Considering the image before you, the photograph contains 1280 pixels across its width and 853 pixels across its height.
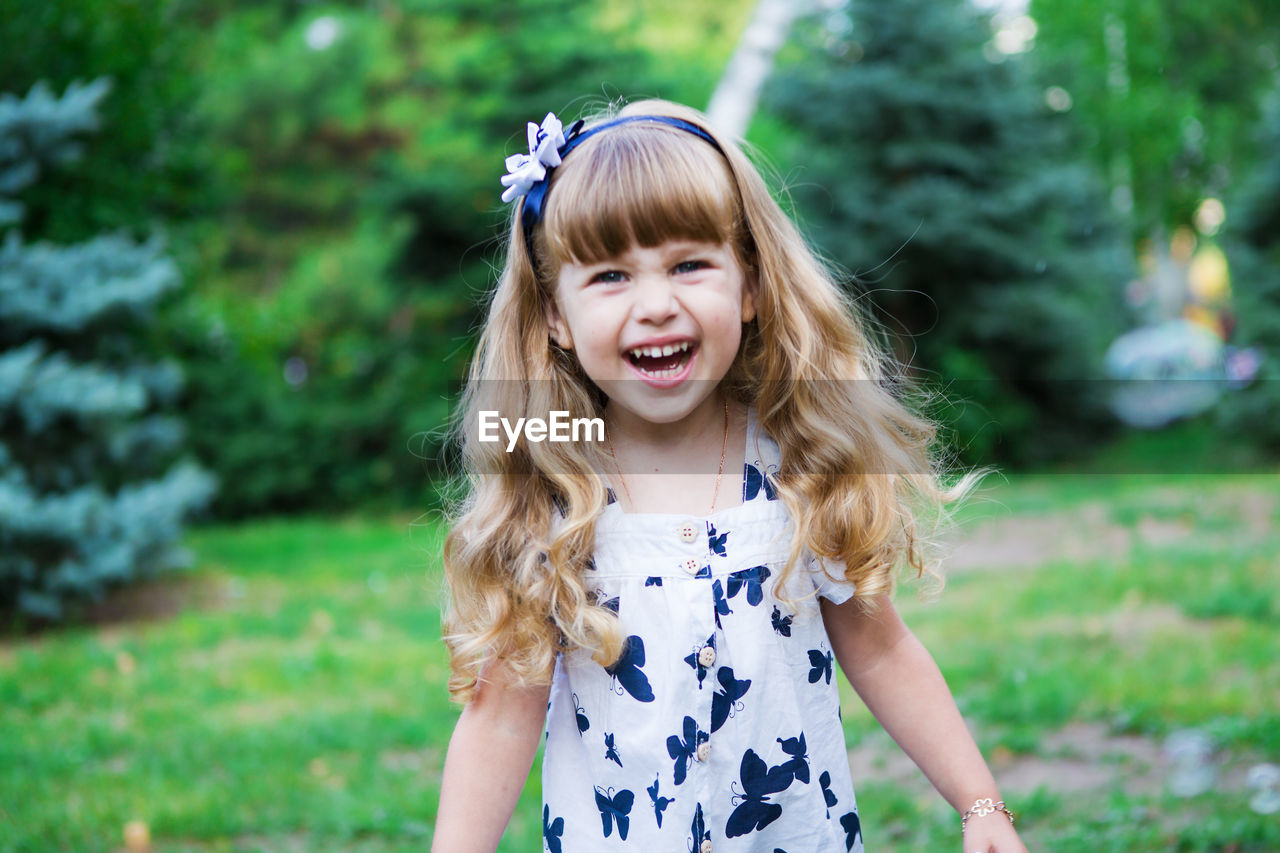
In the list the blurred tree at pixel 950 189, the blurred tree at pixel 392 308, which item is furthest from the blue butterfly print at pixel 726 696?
the blurred tree at pixel 950 189

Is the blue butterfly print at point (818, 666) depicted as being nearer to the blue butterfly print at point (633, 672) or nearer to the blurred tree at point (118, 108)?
the blue butterfly print at point (633, 672)

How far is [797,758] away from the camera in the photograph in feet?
5.18

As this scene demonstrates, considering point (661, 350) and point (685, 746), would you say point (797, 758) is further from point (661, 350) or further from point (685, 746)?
point (661, 350)

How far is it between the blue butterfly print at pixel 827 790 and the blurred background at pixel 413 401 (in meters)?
0.69

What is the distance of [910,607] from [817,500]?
369 cm

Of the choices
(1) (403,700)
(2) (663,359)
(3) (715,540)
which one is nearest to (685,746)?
(3) (715,540)

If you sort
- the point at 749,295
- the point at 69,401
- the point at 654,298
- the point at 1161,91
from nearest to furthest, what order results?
the point at 654,298
the point at 749,295
the point at 69,401
the point at 1161,91

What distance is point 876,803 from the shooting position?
3.03 meters

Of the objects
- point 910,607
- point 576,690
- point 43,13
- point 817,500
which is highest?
point 43,13

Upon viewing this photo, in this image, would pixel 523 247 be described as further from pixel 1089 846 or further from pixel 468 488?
pixel 1089 846

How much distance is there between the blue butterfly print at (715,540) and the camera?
5.19 feet

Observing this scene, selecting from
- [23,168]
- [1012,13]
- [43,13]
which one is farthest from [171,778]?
[1012,13]

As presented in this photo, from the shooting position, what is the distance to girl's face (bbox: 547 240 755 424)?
1500mm

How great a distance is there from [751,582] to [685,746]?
24 centimetres
